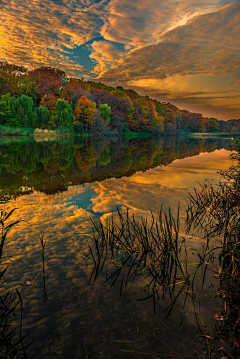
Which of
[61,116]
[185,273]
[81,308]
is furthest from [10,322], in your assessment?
[61,116]

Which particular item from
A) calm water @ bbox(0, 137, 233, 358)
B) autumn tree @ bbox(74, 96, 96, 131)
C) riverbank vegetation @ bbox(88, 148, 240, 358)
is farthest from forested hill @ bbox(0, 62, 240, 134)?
riverbank vegetation @ bbox(88, 148, 240, 358)

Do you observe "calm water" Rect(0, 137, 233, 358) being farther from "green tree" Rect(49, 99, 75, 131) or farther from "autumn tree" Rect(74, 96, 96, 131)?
"autumn tree" Rect(74, 96, 96, 131)

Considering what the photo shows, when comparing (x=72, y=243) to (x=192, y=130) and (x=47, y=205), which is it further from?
(x=192, y=130)

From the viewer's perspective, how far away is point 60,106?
53969 mm

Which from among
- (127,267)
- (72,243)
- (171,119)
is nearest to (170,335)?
(127,267)

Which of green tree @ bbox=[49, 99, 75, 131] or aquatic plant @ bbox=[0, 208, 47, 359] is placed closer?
aquatic plant @ bbox=[0, 208, 47, 359]

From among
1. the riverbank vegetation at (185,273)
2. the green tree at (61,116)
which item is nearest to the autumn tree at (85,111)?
the green tree at (61,116)

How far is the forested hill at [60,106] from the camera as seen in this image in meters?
51.2

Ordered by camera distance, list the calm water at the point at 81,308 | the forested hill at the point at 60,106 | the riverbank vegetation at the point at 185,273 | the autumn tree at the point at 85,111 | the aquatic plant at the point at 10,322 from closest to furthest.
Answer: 1. the aquatic plant at the point at 10,322
2. the calm water at the point at 81,308
3. the riverbank vegetation at the point at 185,273
4. the forested hill at the point at 60,106
5. the autumn tree at the point at 85,111

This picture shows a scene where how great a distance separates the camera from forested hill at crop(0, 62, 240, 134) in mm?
51250

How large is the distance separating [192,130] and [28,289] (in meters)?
163

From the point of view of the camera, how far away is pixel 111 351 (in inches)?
98.8

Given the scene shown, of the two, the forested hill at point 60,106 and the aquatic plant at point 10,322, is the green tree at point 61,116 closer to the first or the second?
the forested hill at point 60,106

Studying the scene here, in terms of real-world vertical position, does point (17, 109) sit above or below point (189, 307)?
above
